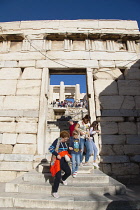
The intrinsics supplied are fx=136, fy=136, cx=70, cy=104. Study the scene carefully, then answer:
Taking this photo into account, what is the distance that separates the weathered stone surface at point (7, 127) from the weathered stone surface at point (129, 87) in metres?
5.28

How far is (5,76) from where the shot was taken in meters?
7.02

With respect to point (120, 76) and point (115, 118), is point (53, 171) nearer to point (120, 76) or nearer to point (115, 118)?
point (115, 118)

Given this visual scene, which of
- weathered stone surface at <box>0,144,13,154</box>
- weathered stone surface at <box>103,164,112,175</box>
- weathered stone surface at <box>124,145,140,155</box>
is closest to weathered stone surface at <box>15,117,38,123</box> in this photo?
weathered stone surface at <box>0,144,13,154</box>

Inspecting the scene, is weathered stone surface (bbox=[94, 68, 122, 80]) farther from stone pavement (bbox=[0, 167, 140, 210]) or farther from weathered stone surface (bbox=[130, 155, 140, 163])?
stone pavement (bbox=[0, 167, 140, 210])

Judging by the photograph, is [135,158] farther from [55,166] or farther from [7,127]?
[7,127]

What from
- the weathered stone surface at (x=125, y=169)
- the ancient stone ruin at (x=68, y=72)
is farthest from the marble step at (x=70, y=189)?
the weathered stone surface at (x=125, y=169)

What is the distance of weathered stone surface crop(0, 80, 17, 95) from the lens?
21.9 ft

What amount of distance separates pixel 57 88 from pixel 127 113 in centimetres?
2178

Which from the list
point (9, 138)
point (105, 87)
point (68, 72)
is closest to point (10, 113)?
point (9, 138)

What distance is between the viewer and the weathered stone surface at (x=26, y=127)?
236 inches

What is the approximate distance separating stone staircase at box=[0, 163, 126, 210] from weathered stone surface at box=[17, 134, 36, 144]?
195 centimetres

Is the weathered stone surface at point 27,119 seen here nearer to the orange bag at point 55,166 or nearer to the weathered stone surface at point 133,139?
the orange bag at point 55,166

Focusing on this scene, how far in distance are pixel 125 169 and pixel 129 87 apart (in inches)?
149

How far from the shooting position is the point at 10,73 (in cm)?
709
